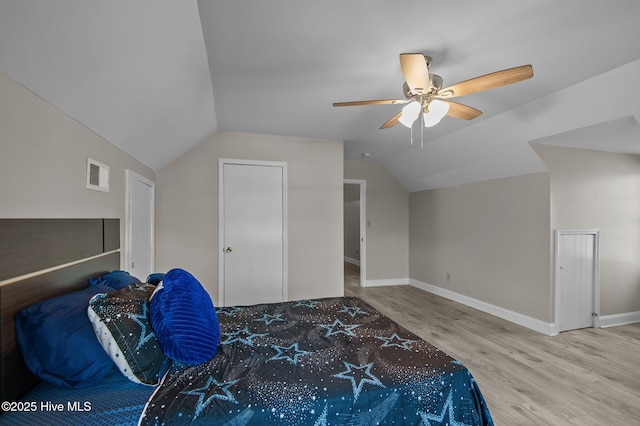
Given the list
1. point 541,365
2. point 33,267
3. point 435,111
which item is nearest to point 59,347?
point 33,267

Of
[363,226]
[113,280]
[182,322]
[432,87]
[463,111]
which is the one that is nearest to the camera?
[182,322]

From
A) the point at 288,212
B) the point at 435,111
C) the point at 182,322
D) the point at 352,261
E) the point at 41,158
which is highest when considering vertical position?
the point at 435,111

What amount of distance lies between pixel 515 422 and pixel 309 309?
159cm

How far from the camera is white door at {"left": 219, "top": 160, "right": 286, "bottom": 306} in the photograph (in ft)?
12.1

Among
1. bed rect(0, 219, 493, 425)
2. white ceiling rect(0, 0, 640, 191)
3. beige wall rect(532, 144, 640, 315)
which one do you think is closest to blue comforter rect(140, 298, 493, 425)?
bed rect(0, 219, 493, 425)

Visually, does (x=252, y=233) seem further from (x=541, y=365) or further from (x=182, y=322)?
(x=541, y=365)

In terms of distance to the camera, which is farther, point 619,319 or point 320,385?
point 619,319

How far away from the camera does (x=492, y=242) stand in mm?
4117

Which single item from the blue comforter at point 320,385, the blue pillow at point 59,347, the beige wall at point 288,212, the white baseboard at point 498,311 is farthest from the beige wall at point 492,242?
the blue pillow at point 59,347

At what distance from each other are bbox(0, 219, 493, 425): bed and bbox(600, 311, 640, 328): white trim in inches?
146

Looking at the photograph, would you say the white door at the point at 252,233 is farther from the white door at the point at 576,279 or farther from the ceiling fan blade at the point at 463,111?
the white door at the point at 576,279

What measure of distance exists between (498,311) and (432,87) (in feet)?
11.4

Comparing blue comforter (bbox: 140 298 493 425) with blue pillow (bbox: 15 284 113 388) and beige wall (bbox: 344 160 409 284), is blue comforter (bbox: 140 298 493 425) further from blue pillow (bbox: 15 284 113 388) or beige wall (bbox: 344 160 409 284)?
beige wall (bbox: 344 160 409 284)

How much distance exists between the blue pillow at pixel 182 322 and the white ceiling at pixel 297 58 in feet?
3.62
